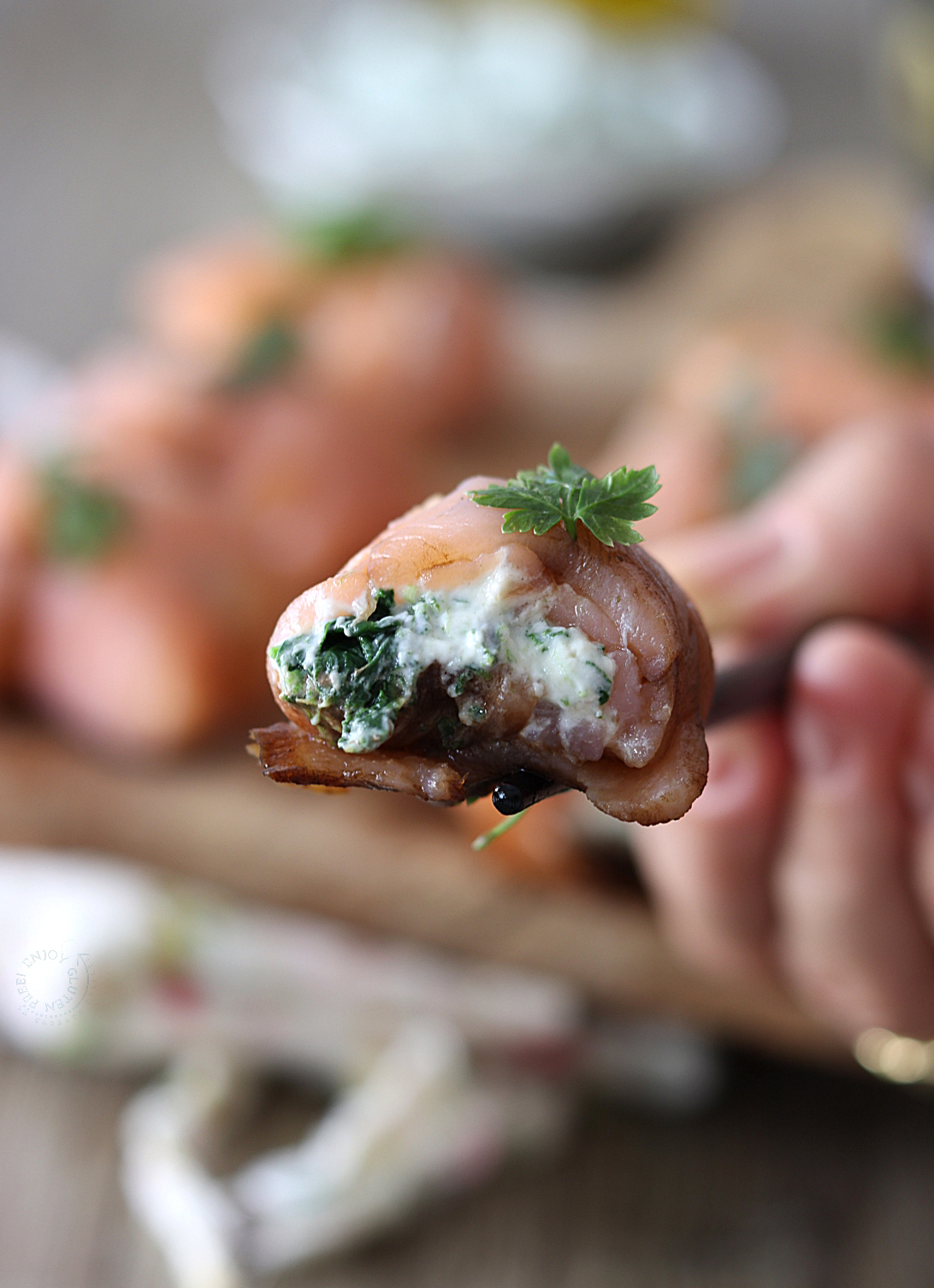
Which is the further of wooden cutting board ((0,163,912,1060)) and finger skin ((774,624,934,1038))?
wooden cutting board ((0,163,912,1060))

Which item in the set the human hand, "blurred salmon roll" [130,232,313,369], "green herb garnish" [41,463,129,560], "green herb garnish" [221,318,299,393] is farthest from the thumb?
"blurred salmon roll" [130,232,313,369]

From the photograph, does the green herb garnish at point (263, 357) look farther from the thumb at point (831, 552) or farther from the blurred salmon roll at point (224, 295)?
the thumb at point (831, 552)

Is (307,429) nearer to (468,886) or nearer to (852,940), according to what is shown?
(468,886)

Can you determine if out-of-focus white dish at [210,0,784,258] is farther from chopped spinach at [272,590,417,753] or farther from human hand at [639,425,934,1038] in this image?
chopped spinach at [272,590,417,753]

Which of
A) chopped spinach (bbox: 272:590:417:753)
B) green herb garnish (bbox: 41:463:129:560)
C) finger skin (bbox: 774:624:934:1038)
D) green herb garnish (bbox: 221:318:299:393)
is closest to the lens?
chopped spinach (bbox: 272:590:417:753)

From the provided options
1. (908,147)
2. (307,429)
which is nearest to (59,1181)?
(307,429)

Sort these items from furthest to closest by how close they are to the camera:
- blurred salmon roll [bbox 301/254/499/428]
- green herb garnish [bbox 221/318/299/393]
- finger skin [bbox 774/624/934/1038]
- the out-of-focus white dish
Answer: the out-of-focus white dish → blurred salmon roll [bbox 301/254/499/428] → green herb garnish [bbox 221/318/299/393] → finger skin [bbox 774/624/934/1038]

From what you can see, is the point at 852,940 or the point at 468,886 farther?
the point at 468,886
